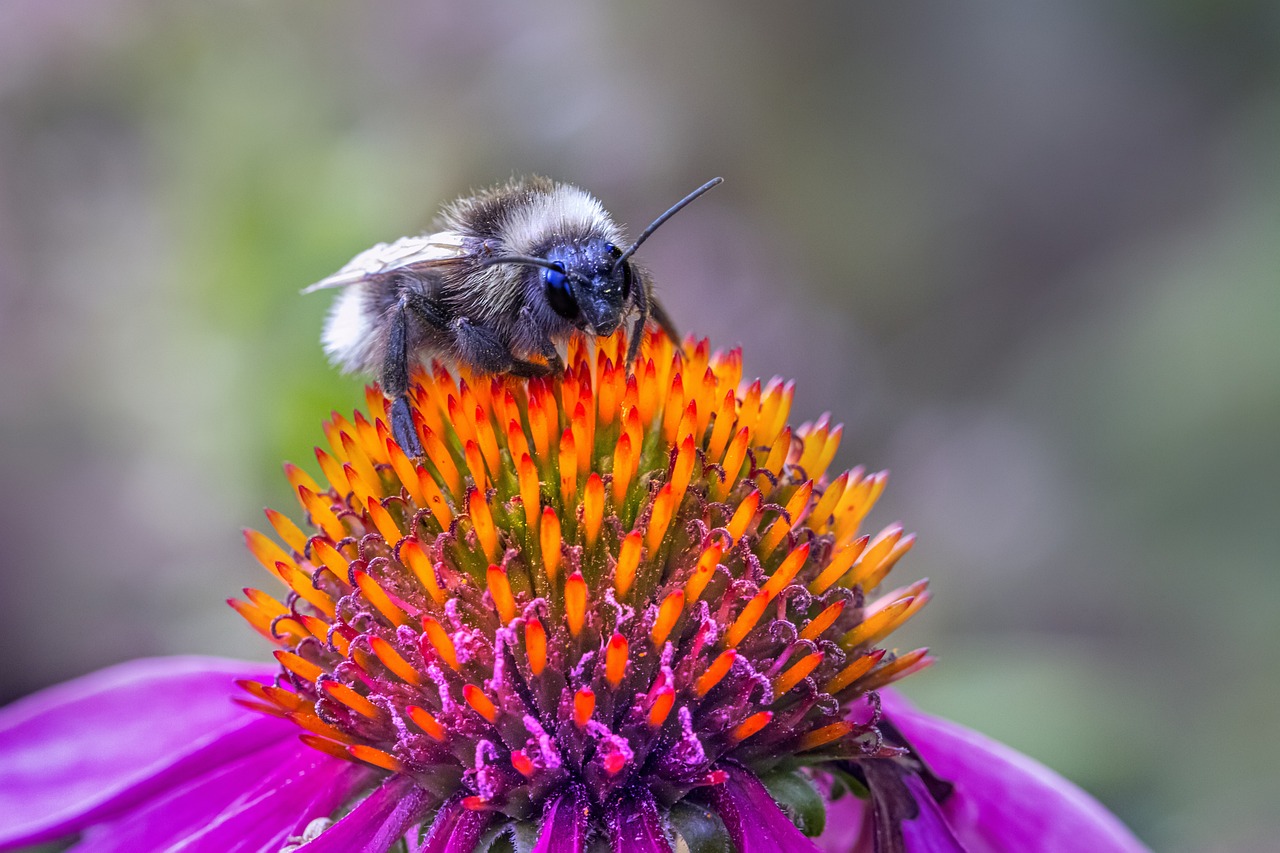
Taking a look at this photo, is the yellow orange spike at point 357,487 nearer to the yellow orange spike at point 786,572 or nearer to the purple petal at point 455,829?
the purple petal at point 455,829

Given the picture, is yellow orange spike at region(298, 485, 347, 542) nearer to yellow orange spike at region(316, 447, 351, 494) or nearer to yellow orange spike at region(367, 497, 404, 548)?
yellow orange spike at region(316, 447, 351, 494)

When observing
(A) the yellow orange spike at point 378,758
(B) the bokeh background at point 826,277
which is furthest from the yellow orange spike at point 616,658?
(B) the bokeh background at point 826,277

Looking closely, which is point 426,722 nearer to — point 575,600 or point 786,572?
point 575,600

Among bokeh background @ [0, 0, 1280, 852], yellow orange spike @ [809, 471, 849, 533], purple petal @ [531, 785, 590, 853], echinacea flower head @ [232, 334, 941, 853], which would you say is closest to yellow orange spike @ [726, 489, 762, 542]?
echinacea flower head @ [232, 334, 941, 853]

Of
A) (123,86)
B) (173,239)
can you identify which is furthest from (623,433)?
(123,86)

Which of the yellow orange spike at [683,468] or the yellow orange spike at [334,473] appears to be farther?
the yellow orange spike at [334,473]

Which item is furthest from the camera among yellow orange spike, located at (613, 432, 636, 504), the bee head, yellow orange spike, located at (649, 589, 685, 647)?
the bee head
